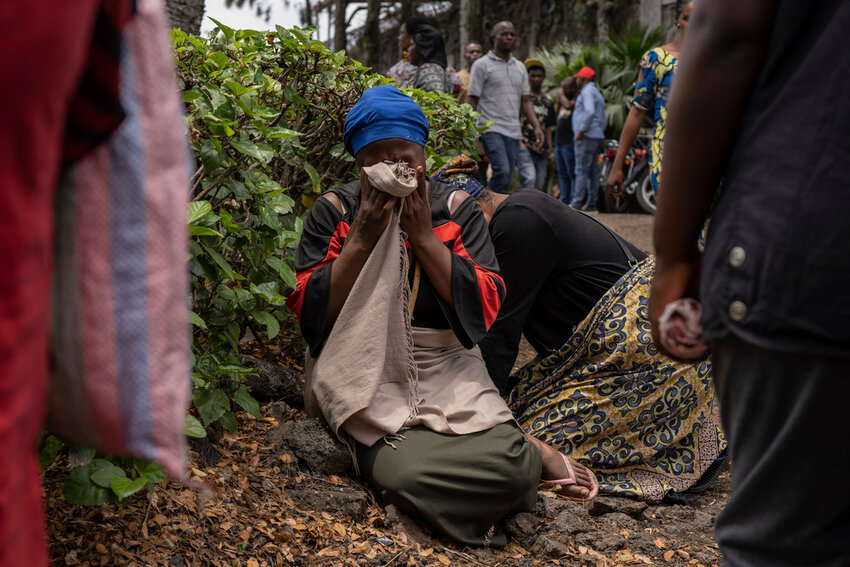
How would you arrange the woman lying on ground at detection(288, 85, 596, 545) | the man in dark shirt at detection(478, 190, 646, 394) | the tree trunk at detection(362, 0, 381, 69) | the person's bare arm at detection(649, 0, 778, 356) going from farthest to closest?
the tree trunk at detection(362, 0, 381, 69) < the man in dark shirt at detection(478, 190, 646, 394) < the woman lying on ground at detection(288, 85, 596, 545) < the person's bare arm at detection(649, 0, 778, 356)

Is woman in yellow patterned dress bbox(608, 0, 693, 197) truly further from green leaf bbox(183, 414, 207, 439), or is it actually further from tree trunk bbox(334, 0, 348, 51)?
tree trunk bbox(334, 0, 348, 51)

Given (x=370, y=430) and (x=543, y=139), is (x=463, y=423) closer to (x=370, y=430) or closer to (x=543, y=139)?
(x=370, y=430)

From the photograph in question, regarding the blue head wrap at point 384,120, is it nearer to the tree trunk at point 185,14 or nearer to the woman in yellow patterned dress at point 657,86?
the woman in yellow patterned dress at point 657,86

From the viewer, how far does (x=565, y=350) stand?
3.63 m

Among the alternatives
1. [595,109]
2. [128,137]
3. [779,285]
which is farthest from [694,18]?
[595,109]

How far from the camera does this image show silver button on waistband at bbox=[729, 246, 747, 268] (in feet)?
3.94

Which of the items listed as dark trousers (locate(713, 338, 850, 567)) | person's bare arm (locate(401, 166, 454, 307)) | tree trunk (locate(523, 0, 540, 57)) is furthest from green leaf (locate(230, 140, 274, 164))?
tree trunk (locate(523, 0, 540, 57))

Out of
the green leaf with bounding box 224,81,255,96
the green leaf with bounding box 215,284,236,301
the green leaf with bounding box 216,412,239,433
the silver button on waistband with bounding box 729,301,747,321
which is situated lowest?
the green leaf with bounding box 216,412,239,433

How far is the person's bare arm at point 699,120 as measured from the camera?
1232 millimetres

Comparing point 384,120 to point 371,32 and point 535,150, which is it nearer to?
point 535,150

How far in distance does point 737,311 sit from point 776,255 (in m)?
0.10

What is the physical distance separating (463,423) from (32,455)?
7.61 feet

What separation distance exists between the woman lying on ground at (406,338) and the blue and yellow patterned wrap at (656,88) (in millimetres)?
1906

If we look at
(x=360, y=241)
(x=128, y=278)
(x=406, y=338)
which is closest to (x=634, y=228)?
(x=406, y=338)
